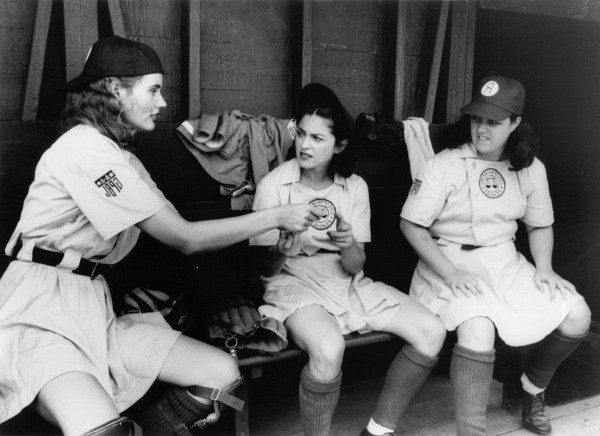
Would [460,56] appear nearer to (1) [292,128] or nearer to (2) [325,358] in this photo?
(1) [292,128]

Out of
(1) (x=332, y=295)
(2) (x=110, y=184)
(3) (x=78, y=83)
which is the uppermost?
(3) (x=78, y=83)

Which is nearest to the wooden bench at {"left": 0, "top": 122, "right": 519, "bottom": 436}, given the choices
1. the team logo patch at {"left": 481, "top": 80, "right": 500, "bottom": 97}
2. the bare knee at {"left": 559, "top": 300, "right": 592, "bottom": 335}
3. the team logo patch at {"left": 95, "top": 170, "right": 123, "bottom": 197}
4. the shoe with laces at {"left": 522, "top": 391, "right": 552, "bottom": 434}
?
the shoe with laces at {"left": 522, "top": 391, "right": 552, "bottom": 434}

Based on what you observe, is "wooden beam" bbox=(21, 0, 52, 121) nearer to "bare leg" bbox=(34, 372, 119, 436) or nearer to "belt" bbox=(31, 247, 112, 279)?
"belt" bbox=(31, 247, 112, 279)

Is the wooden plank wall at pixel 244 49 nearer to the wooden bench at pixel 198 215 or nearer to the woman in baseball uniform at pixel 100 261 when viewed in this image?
the wooden bench at pixel 198 215

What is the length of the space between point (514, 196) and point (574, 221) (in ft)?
9.32

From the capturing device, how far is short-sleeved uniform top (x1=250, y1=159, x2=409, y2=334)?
2758 mm

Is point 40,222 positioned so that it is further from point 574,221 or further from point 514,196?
point 574,221

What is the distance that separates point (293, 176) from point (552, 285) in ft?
4.48

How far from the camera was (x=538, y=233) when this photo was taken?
3.20 m

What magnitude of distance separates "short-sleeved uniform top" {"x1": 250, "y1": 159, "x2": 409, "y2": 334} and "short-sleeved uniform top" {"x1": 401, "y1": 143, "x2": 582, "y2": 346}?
245 mm

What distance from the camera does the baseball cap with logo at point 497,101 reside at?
9.52 feet

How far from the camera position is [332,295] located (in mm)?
2811

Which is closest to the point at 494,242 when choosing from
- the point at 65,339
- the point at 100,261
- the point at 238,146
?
the point at 238,146

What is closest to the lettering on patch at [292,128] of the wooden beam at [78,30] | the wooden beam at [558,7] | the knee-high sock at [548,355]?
the wooden beam at [78,30]
